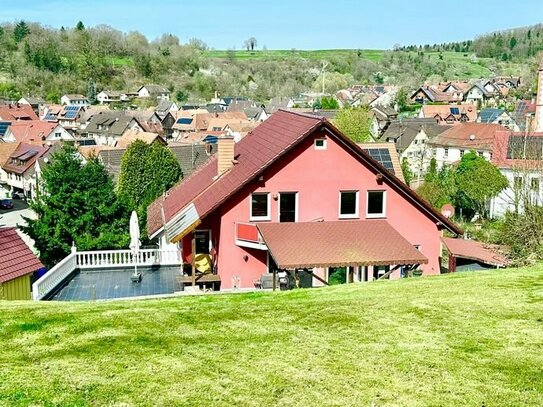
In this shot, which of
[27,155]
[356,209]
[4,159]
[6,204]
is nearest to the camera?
[356,209]

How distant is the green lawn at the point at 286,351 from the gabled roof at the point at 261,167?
9.95 m

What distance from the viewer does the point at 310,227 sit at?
21.5 m

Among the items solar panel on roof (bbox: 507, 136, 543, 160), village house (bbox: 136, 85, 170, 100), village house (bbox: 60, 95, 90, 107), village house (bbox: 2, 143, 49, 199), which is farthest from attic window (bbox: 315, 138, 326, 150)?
village house (bbox: 136, 85, 170, 100)

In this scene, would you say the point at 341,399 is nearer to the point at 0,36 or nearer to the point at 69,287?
the point at 69,287

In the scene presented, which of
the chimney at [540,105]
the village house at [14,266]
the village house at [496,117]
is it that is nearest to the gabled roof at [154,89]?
the village house at [496,117]

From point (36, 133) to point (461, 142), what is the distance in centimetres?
6245

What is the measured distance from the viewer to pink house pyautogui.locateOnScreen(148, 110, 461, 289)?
70.5 feet

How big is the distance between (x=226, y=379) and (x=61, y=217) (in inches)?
896

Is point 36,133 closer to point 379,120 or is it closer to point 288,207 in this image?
point 379,120

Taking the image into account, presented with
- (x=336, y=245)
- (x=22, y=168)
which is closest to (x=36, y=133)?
(x=22, y=168)

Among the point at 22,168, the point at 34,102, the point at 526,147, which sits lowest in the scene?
the point at 22,168

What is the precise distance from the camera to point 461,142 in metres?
67.0

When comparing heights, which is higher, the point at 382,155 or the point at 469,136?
the point at 469,136

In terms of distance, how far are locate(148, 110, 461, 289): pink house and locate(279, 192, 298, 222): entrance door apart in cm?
4
